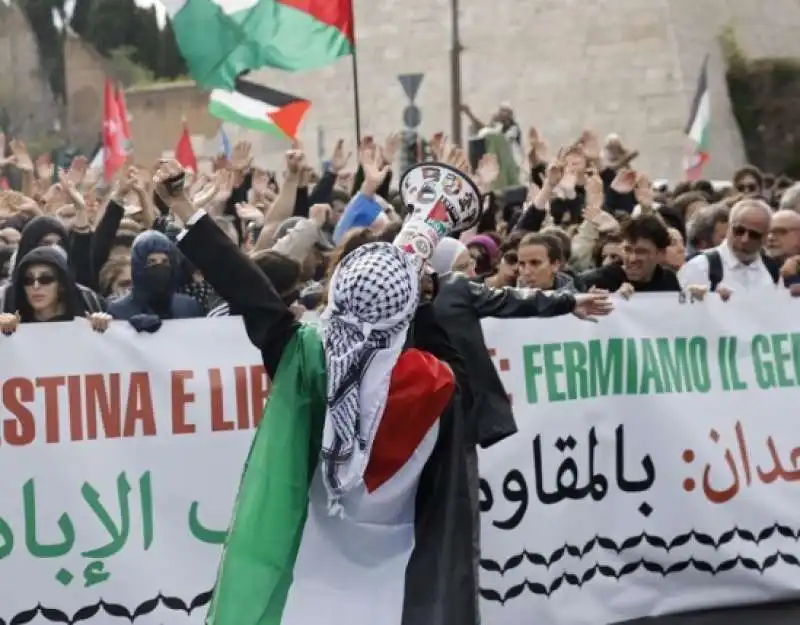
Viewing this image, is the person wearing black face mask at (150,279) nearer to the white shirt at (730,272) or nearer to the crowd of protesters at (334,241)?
the crowd of protesters at (334,241)

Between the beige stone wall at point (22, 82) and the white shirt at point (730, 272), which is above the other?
the beige stone wall at point (22, 82)

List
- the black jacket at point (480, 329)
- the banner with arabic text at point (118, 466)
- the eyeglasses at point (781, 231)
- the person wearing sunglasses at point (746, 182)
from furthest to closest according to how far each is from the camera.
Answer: the person wearing sunglasses at point (746, 182)
the eyeglasses at point (781, 231)
the banner with arabic text at point (118, 466)
the black jacket at point (480, 329)

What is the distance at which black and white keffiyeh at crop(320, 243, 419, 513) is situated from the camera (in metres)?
4.15

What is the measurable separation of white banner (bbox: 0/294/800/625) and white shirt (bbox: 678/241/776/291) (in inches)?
26.9

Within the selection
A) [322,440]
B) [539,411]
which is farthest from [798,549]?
[322,440]

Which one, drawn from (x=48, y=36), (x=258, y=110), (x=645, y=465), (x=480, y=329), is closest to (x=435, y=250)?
(x=480, y=329)

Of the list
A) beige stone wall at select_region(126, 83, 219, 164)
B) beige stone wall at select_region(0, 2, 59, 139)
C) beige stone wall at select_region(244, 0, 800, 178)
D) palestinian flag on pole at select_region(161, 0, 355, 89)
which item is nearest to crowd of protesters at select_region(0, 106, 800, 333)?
palestinian flag on pole at select_region(161, 0, 355, 89)

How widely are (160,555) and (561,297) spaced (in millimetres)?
1637

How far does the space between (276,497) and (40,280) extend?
2.48 m

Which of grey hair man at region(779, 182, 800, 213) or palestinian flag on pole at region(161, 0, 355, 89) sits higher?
palestinian flag on pole at region(161, 0, 355, 89)

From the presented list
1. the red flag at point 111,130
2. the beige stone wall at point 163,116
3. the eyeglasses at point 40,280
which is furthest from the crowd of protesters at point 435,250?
the beige stone wall at point 163,116

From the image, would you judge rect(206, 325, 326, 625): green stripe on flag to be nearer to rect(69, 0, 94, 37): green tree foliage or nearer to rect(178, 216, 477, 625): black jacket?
rect(178, 216, 477, 625): black jacket

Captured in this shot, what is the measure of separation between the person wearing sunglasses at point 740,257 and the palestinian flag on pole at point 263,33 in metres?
3.66

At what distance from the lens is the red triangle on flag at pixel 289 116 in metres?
12.8
